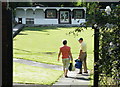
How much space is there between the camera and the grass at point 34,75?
27.6 feet

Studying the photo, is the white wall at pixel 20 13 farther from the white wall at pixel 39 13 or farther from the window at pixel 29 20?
the white wall at pixel 39 13

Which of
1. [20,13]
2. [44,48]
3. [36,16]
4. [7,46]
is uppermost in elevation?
[20,13]

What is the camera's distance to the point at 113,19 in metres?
5.09

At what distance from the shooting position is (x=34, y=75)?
942 centimetres

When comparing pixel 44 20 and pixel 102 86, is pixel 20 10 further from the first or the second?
pixel 102 86

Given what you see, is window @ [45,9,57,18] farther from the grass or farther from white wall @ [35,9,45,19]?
the grass

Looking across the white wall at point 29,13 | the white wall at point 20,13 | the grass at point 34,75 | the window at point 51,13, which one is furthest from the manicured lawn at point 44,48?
the white wall at point 29,13

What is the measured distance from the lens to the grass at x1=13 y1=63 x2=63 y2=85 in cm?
840

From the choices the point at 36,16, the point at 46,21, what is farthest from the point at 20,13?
the point at 46,21

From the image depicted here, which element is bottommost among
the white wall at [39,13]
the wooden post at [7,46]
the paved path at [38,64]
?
the paved path at [38,64]

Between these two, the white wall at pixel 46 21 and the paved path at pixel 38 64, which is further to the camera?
the white wall at pixel 46 21

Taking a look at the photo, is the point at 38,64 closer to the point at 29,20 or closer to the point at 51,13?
the point at 29,20

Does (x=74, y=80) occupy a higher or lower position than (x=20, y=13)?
lower

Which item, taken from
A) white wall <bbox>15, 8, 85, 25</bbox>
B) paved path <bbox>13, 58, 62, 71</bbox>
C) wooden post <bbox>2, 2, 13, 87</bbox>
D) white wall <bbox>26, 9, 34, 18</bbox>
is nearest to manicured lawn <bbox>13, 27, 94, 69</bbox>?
paved path <bbox>13, 58, 62, 71</bbox>
